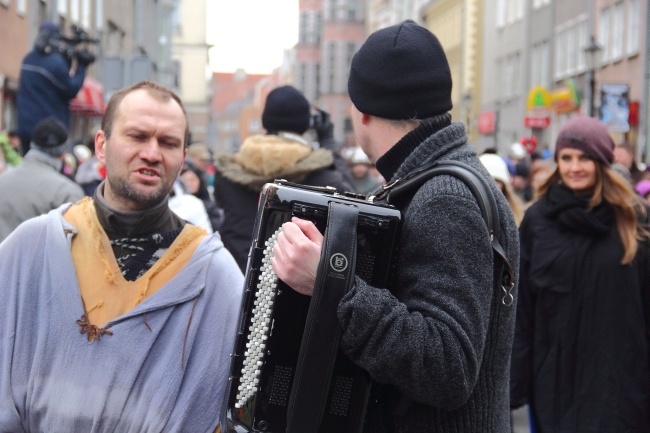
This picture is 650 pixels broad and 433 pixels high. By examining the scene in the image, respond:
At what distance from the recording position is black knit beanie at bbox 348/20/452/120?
3443 mm

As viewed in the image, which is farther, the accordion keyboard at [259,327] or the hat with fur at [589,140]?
the hat with fur at [589,140]

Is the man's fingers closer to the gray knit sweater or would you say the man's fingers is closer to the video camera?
the gray knit sweater

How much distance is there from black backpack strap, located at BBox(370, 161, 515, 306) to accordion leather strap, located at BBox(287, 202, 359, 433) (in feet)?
0.70

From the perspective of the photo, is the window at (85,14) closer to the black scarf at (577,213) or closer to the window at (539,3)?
the window at (539,3)

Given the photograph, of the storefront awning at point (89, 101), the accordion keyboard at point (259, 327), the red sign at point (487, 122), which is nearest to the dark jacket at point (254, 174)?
the accordion keyboard at point (259, 327)

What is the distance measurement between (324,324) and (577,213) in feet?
11.0

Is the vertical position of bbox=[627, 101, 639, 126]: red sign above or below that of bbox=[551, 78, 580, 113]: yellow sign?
below

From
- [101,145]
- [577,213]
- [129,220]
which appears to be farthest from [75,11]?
[129,220]

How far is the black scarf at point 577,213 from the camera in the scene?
6301mm

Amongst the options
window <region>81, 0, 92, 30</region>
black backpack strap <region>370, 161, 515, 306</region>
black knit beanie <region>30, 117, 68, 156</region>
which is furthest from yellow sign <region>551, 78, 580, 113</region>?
black backpack strap <region>370, 161, 515, 306</region>

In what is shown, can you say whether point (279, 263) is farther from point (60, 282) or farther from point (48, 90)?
point (48, 90)

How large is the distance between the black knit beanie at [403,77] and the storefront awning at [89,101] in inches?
1107

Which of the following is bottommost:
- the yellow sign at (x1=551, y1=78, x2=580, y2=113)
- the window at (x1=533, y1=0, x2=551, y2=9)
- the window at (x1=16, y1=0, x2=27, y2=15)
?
the yellow sign at (x1=551, y1=78, x2=580, y2=113)

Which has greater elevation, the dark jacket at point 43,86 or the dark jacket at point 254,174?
the dark jacket at point 43,86
